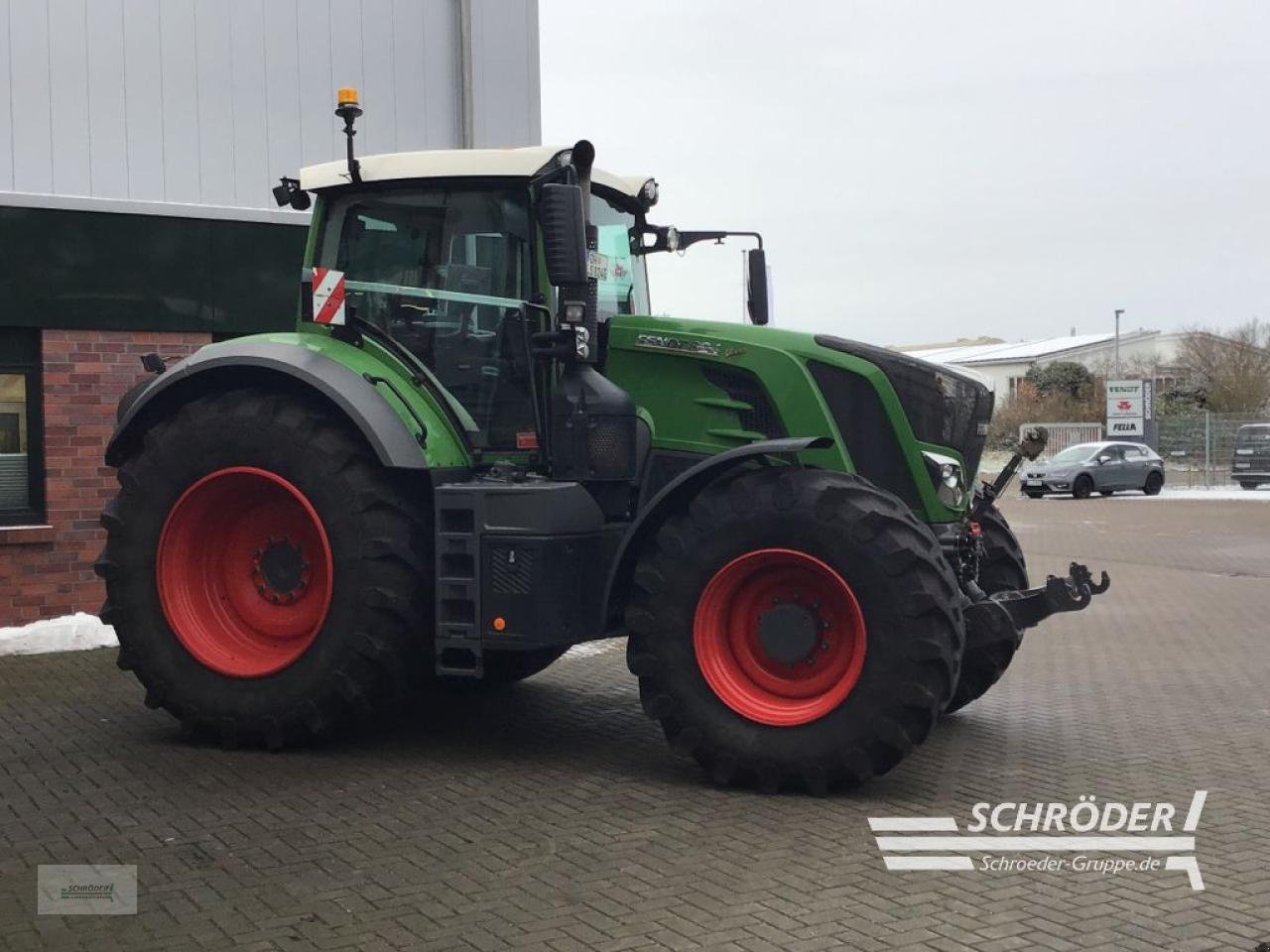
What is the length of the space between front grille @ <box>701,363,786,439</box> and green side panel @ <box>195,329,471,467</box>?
1297 mm

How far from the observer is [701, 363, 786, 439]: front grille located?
23.1 feet

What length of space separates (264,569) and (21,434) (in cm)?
440

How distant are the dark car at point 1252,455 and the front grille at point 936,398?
3270 centimetres

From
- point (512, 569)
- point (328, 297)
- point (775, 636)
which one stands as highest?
point (328, 297)

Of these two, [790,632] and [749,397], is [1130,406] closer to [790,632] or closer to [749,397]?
[749,397]

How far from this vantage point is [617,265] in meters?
7.91

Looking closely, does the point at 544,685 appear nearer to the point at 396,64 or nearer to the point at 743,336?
the point at 743,336

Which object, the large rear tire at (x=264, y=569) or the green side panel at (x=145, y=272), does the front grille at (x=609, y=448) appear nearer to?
the large rear tire at (x=264, y=569)

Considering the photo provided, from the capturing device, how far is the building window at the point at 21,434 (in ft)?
35.7

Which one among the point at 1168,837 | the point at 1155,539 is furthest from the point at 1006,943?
the point at 1155,539

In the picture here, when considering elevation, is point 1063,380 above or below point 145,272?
above

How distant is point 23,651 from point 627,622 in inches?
226

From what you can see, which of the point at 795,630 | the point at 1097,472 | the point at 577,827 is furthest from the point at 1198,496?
the point at 577,827

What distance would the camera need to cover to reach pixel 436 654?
23.1 feet
